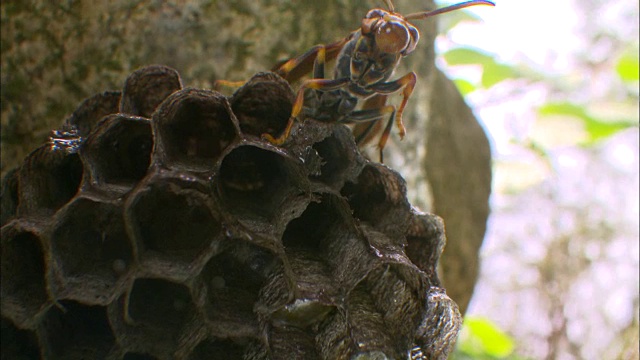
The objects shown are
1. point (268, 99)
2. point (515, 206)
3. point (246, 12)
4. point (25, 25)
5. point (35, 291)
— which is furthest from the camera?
point (515, 206)

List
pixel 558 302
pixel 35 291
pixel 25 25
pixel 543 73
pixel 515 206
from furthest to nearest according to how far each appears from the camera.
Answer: pixel 515 206 < pixel 543 73 < pixel 558 302 < pixel 25 25 < pixel 35 291

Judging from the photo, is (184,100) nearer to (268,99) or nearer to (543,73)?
(268,99)

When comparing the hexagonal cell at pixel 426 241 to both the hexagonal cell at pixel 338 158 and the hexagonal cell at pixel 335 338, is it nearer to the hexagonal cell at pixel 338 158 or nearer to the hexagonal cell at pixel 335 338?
the hexagonal cell at pixel 338 158


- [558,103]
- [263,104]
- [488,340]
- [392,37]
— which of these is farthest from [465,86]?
[263,104]

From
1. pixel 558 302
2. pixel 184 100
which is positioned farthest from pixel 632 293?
pixel 184 100

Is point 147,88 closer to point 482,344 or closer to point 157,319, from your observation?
point 157,319

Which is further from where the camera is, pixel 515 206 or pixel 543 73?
pixel 515 206
